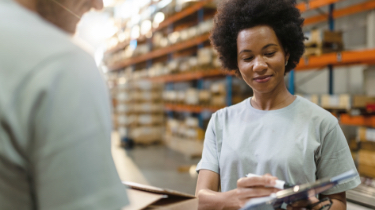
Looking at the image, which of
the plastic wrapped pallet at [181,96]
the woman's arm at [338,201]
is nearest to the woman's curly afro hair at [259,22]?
the woman's arm at [338,201]

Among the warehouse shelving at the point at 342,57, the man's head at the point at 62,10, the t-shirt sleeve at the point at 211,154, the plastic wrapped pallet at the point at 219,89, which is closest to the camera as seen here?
the man's head at the point at 62,10

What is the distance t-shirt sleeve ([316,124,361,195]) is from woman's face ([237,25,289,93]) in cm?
35

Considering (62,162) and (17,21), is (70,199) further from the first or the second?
(17,21)

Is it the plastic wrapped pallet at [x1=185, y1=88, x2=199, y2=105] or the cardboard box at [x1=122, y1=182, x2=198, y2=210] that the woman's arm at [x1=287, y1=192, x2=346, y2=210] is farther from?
the plastic wrapped pallet at [x1=185, y1=88, x2=199, y2=105]

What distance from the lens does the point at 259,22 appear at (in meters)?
1.46

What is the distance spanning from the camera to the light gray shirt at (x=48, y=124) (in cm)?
45

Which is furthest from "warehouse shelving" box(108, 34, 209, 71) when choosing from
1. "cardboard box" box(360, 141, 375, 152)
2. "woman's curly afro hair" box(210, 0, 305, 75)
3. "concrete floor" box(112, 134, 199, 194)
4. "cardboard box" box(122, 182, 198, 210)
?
"cardboard box" box(122, 182, 198, 210)

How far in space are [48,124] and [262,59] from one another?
1.13 metres

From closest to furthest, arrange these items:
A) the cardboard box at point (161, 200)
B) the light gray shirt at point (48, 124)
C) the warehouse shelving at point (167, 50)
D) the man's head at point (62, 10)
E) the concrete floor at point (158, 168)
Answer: the light gray shirt at point (48, 124) → the man's head at point (62, 10) → the cardboard box at point (161, 200) → the concrete floor at point (158, 168) → the warehouse shelving at point (167, 50)

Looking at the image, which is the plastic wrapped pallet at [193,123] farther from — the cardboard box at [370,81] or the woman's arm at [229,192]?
the woman's arm at [229,192]

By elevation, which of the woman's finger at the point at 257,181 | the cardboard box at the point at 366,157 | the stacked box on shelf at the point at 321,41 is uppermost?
the stacked box on shelf at the point at 321,41

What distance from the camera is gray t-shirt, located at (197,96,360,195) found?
1276mm

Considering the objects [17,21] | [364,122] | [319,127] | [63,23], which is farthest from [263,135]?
[364,122]

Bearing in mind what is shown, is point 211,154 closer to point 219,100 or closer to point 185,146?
point 219,100
